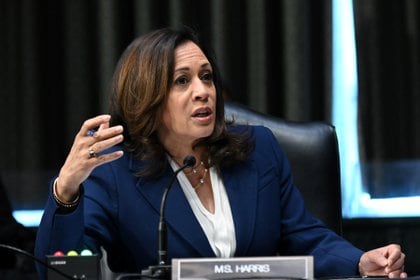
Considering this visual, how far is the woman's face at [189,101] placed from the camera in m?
3.29

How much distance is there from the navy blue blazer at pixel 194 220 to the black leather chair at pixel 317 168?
0.11 metres

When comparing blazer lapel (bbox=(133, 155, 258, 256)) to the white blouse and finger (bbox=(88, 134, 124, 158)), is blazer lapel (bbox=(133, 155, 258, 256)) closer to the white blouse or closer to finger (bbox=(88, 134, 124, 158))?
the white blouse

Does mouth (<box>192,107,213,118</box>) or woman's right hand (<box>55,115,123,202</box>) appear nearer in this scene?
woman's right hand (<box>55,115,123,202</box>)

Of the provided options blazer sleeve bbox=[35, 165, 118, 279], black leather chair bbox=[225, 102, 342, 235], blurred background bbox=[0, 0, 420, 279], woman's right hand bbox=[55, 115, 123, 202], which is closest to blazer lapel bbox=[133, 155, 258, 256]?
blazer sleeve bbox=[35, 165, 118, 279]

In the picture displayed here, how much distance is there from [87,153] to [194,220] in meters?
0.50

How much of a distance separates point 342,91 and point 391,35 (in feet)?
0.95

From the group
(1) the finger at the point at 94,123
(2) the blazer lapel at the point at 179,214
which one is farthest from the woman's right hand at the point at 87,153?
(2) the blazer lapel at the point at 179,214

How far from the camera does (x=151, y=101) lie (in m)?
3.32

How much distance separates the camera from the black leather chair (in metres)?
3.54

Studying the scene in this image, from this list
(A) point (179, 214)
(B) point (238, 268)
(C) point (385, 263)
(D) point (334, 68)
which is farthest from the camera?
(D) point (334, 68)

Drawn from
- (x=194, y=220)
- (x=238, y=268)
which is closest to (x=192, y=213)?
(x=194, y=220)

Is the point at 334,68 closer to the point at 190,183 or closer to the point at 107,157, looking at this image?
the point at 190,183

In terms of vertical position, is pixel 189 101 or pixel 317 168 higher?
pixel 189 101

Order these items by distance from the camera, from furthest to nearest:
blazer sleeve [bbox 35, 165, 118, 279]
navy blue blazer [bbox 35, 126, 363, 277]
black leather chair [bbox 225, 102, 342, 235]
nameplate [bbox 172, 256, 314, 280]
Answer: black leather chair [bbox 225, 102, 342, 235] < navy blue blazer [bbox 35, 126, 363, 277] < blazer sleeve [bbox 35, 165, 118, 279] < nameplate [bbox 172, 256, 314, 280]
